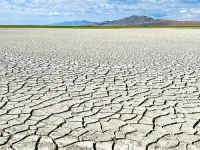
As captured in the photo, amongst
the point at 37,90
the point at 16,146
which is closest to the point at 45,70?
the point at 37,90

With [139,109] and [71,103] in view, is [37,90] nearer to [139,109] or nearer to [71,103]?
[71,103]

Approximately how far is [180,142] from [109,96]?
1422 millimetres

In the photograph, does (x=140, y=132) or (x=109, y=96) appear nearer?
(x=140, y=132)

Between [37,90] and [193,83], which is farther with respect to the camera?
[193,83]

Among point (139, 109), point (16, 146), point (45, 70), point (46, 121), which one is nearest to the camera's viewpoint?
point (16, 146)

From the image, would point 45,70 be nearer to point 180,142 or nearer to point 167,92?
point 167,92

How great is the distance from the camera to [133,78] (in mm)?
4500

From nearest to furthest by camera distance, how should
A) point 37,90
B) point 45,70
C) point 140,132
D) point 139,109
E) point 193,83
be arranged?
point 140,132 < point 139,109 < point 37,90 < point 193,83 < point 45,70

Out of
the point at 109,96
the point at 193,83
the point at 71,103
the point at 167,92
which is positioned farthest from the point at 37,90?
the point at 193,83

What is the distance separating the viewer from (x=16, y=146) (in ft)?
6.56

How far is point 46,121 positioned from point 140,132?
0.87m

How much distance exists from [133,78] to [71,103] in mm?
1689

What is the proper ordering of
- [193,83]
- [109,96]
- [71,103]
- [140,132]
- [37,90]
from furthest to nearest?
1. [193,83]
2. [37,90]
3. [109,96]
4. [71,103]
5. [140,132]

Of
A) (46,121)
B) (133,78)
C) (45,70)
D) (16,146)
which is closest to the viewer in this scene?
(16,146)
